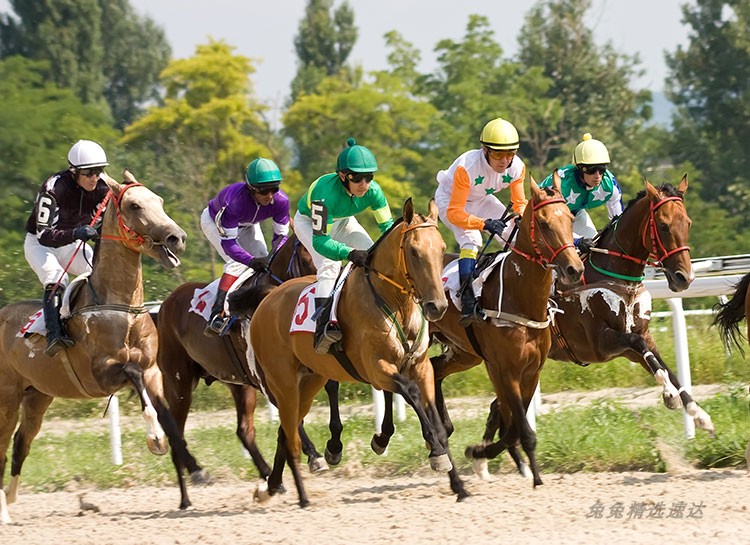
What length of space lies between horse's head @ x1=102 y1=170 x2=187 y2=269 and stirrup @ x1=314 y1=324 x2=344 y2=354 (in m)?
1.00

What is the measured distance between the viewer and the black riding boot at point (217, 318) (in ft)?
30.3

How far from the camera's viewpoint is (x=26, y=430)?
9.05 m

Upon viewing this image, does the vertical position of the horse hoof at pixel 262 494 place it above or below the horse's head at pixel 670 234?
below

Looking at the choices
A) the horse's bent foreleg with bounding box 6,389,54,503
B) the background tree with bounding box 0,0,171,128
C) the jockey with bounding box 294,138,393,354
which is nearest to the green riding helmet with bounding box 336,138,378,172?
the jockey with bounding box 294,138,393,354

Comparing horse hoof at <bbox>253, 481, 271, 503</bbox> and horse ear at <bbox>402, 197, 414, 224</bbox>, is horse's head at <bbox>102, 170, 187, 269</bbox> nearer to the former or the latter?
horse ear at <bbox>402, 197, 414, 224</bbox>

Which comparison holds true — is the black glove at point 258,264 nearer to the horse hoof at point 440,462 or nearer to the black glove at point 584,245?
the black glove at point 584,245

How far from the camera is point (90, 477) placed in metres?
10.0

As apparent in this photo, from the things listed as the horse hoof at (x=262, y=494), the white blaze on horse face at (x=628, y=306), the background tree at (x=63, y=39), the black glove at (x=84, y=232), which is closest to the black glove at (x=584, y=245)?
the white blaze on horse face at (x=628, y=306)

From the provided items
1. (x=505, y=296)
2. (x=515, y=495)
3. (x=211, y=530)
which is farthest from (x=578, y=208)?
(x=211, y=530)

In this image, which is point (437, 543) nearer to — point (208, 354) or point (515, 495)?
point (515, 495)

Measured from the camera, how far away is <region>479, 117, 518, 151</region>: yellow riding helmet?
8281 mm

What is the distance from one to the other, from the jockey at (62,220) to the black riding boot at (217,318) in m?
1.11

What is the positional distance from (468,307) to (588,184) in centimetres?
153

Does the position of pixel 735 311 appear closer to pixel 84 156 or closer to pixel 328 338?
pixel 328 338
